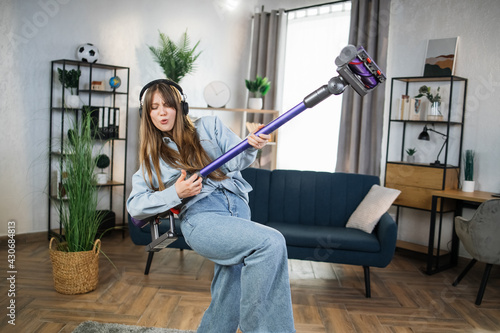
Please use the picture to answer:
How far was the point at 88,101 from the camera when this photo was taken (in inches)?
186

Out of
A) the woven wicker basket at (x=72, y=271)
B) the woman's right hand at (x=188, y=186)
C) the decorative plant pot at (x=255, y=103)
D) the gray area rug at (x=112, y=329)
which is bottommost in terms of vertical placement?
the gray area rug at (x=112, y=329)

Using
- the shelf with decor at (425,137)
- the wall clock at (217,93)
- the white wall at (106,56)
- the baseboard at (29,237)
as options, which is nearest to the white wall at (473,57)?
the white wall at (106,56)

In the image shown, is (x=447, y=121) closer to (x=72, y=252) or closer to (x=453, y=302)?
(x=453, y=302)

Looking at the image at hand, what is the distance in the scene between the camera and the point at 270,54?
556 cm

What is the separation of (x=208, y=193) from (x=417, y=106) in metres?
3.01

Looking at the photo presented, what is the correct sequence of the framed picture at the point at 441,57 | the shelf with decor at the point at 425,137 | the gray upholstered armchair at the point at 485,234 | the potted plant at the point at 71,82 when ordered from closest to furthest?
1. the gray upholstered armchair at the point at 485,234
2. the shelf with decor at the point at 425,137
3. the framed picture at the point at 441,57
4. the potted plant at the point at 71,82

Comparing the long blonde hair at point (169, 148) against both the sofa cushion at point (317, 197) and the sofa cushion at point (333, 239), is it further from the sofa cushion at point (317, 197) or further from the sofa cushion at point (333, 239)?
the sofa cushion at point (317, 197)

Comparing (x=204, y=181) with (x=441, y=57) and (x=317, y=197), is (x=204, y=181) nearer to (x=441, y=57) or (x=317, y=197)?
(x=317, y=197)

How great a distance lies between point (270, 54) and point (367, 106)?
1.46 m

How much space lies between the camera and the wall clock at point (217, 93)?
5.12 meters

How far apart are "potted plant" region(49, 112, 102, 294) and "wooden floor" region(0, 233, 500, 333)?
4.5 inches

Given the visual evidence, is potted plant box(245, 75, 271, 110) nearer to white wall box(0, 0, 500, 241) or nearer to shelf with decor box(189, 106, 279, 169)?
shelf with decor box(189, 106, 279, 169)

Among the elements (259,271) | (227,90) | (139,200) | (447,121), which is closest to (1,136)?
(227,90)

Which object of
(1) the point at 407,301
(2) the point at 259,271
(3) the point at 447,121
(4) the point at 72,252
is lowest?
(1) the point at 407,301
